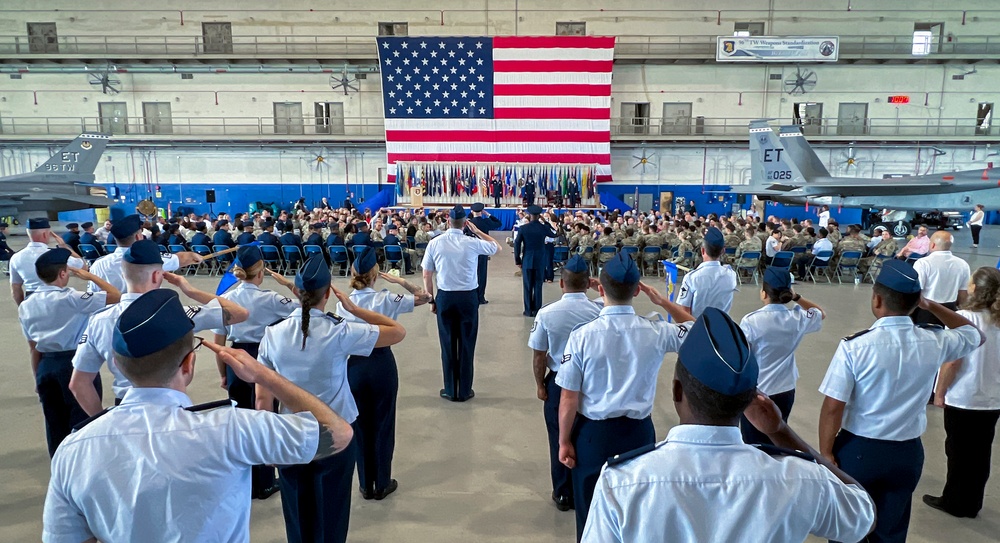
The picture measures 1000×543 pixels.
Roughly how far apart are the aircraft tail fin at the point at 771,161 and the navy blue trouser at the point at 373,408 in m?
19.0

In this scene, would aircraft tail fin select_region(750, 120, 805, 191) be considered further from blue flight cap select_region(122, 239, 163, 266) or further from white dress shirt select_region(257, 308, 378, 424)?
blue flight cap select_region(122, 239, 163, 266)

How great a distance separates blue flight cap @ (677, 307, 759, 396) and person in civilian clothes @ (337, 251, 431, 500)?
96.4 inches

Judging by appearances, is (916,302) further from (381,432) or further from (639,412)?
(381,432)

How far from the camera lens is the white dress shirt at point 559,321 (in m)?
3.49

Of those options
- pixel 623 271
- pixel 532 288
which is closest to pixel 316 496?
pixel 623 271

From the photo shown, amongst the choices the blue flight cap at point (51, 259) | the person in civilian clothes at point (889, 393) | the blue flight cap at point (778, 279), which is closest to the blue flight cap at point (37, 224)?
the blue flight cap at point (51, 259)

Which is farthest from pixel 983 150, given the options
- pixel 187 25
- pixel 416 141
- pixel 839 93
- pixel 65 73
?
pixel 65 73

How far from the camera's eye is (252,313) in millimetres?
4059

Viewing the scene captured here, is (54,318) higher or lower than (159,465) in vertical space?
lower

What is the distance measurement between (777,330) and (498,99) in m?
21.1

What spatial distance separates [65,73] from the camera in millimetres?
24812

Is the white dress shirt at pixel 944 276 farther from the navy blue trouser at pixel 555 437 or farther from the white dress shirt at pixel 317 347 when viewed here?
the white dress shirt at pixel 317 347

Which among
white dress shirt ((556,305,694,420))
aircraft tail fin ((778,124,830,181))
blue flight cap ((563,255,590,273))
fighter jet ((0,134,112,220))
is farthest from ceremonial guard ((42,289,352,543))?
fighter jet ((0,134,112,220))

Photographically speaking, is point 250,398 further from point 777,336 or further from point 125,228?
point 777,336
